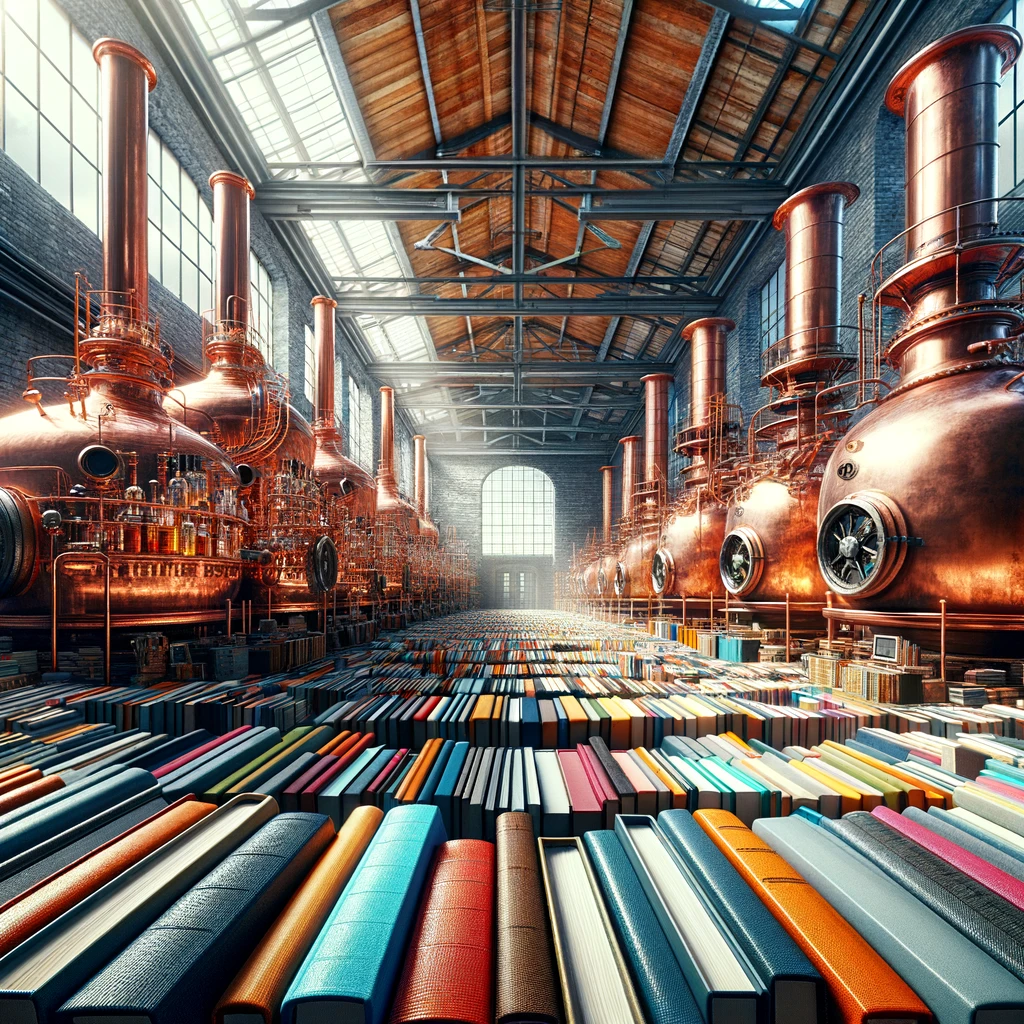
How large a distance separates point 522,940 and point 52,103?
882 centimetres

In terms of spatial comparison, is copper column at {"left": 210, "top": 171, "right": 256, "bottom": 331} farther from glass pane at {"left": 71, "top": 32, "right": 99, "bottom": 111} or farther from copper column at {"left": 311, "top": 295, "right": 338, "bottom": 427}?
copper column at {"left": 311, "top": 295, "right": 338, "bottom": 427}

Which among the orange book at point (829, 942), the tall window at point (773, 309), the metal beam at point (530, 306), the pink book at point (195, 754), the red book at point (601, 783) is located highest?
the metal beam at point (530, 306)

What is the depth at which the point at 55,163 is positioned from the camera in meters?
6.10

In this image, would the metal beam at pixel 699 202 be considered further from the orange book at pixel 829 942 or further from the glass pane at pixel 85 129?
the orange book at pixel 829 942

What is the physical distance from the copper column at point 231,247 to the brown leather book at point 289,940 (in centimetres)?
718

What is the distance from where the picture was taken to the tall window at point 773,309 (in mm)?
10977

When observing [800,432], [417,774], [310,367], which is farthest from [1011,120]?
[310,367]

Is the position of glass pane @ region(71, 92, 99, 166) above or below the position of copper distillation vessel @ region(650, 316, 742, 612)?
above

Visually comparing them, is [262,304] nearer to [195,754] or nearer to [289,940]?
[195,754]

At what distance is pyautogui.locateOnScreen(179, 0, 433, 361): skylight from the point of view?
317 inches

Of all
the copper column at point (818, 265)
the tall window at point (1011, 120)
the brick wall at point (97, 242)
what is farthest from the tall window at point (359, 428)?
the tall window at point (1011, 120)

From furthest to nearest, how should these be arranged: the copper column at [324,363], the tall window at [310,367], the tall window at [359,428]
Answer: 1. the tall window at [359,428]
2. the tall window at [310,367]
3. the copper column at [324,363]

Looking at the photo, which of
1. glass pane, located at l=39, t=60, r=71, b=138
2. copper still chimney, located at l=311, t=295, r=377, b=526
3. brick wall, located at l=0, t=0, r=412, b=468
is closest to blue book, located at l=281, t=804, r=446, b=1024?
brick wall, located at l=0, t=0, r=412, b=468

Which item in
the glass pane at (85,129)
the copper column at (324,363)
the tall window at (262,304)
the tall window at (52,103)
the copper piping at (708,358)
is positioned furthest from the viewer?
the copper column at (324,363)
